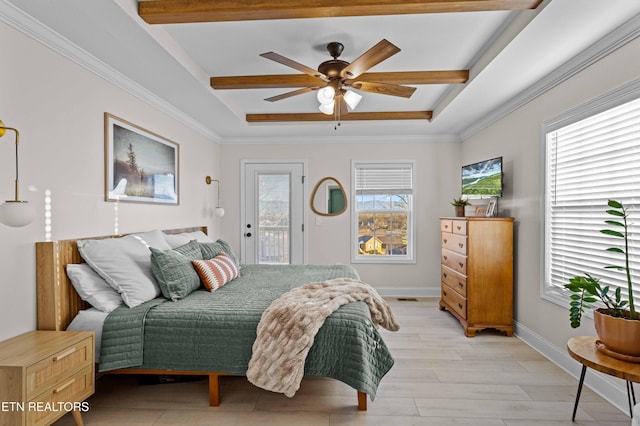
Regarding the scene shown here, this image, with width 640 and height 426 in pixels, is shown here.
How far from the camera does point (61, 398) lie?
1.82 metres

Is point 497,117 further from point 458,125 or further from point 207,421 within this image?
point 207,421

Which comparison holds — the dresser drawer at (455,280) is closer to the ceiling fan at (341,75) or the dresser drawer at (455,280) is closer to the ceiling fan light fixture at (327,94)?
the ceiling fan at (341,75)

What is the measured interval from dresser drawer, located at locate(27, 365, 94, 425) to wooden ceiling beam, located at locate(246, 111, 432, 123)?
335 cm

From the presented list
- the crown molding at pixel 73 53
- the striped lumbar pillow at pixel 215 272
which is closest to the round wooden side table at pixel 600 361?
the striped lumbar pillow at pixel 215 272

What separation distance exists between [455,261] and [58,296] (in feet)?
12.1

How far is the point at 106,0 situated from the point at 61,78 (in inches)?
30.6

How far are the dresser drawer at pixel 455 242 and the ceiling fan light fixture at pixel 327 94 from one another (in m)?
2.01

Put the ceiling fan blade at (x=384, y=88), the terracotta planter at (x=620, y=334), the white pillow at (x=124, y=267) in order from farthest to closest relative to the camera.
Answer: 1. the ceiling fan blade at (x=384, y=88)
2. the white pillow at (x=124, y=267)
3. the terracotta planter at (x=620, y=334)

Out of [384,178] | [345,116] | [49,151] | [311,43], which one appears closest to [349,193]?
[384,178]

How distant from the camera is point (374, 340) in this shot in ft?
7.09

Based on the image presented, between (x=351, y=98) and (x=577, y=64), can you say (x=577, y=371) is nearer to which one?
(x=577, y=64)

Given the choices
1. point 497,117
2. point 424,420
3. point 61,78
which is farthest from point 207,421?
point 497,117

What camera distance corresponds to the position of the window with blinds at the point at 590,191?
7.16 feet

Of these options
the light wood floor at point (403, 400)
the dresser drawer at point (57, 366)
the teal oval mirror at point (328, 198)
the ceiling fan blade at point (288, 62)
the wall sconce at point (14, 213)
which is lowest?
the light wood floor at point (403, 400)
